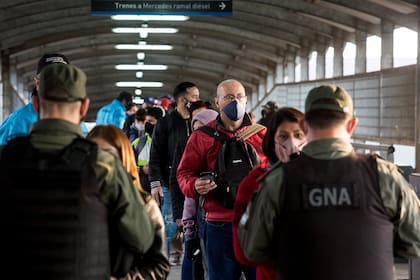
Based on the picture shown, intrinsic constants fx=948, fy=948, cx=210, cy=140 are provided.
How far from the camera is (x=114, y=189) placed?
3705mm

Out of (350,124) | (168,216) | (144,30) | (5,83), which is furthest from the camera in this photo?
(144,30)

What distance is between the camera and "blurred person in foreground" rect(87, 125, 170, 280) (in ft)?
13.0

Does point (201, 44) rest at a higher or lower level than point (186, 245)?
higher

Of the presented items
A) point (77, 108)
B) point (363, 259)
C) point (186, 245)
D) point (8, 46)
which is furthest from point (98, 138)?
point (8, 46)

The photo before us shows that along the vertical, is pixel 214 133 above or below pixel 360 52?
below

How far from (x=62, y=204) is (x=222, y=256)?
3.11 metres

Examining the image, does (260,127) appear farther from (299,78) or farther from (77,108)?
(299,78)

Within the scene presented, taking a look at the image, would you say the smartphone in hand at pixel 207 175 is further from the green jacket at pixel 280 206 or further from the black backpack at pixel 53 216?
the black backpack at pixel 53 216

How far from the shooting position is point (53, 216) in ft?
11.9

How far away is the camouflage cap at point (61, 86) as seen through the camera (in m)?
3.82

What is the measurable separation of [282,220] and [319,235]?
171 millimetres

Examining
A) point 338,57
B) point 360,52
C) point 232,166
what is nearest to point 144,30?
point 338,57

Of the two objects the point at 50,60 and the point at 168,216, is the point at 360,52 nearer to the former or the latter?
the point at 168,216

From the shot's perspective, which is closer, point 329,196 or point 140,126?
point 329,196
